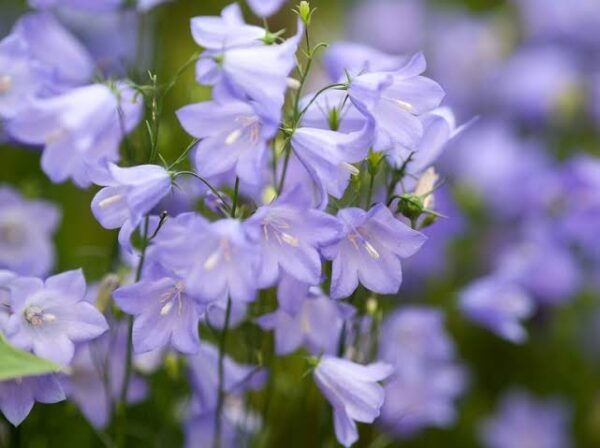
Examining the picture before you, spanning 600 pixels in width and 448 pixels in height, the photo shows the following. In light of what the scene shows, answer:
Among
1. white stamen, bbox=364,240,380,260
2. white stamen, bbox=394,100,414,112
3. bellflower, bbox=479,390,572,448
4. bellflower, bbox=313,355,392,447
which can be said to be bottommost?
bellflower, bbox=479,390,572,448

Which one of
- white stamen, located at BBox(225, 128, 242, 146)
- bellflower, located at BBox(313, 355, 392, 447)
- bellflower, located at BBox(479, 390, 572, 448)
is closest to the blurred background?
bellflower, located at BBox(479, 390, 572, 448)

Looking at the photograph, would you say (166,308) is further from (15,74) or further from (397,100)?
(15,74)

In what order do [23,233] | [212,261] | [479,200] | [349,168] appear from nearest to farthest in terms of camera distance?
[212,261]
[349,168]
[23,233]
[479,200]

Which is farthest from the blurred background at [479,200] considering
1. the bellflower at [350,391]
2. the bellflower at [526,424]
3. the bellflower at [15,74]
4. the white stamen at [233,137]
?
the white stamen at [233,137]

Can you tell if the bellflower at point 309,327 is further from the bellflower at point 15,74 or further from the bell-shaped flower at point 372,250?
the bellflower at point 15,74

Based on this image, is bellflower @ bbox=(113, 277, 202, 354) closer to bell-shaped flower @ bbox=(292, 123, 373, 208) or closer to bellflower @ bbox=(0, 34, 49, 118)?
bell-shaped flower @ bbox=(292, 123, 373, 208)

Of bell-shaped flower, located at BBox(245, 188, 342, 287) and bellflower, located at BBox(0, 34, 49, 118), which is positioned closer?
bell-shaped flower, located at BBox(245, 188, 342, 287)

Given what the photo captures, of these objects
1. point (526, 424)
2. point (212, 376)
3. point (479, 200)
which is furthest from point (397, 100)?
point (479, 200)
